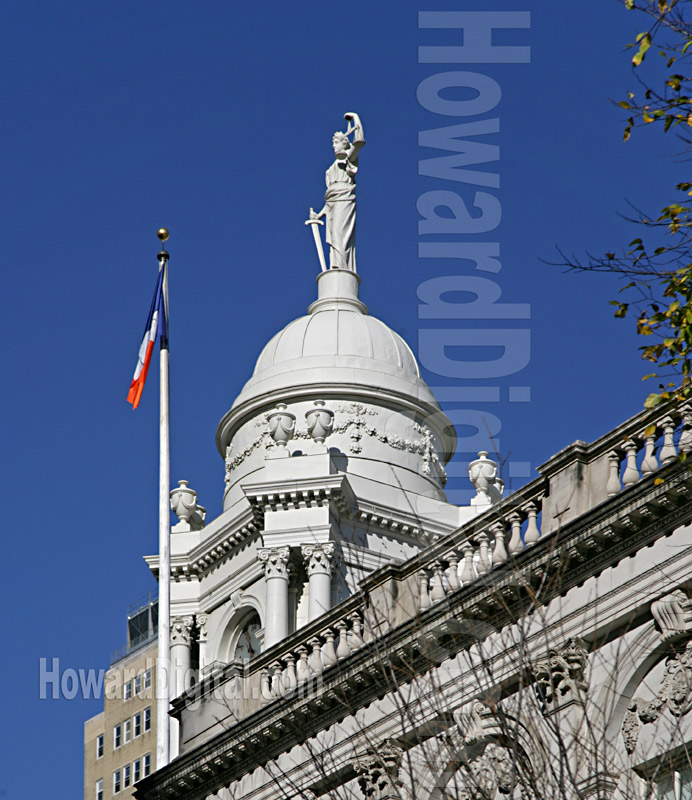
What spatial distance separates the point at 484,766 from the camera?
22984 millimetres

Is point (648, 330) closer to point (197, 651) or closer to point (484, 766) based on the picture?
point (484, 766)

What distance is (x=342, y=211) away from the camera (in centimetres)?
5309

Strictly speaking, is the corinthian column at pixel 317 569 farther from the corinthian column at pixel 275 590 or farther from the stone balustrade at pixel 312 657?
the stone balustrade at pixel 312 657

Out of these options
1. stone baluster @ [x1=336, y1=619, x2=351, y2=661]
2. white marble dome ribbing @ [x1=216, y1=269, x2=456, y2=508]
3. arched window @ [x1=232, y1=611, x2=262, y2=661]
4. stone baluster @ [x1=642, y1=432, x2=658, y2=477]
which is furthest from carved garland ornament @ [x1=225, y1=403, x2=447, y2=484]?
stone baluster @ [x1=642, y1=432, x2=658, y2=477]

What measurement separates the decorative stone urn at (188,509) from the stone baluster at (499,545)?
25.4 metres

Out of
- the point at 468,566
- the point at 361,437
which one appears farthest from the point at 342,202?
the point at 468,566

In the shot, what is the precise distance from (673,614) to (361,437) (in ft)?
84.1

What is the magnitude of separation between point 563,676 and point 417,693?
7.60 feet

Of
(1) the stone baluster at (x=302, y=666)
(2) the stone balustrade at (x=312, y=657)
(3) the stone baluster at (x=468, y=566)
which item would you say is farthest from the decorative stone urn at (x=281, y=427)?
(3) the stone baluster at (x=468, y=566)

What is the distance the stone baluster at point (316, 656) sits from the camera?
28953 mm

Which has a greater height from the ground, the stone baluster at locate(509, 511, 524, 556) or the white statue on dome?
the white statue on dome

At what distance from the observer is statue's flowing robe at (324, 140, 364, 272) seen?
5309 cm

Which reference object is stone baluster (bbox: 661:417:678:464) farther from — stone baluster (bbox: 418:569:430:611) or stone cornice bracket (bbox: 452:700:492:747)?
stone baluster (bbox: 418:569:430:611)

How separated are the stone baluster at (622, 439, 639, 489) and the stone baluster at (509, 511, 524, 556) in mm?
1825
